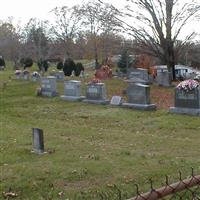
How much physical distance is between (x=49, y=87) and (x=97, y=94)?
374cm

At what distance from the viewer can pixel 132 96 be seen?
18328mm

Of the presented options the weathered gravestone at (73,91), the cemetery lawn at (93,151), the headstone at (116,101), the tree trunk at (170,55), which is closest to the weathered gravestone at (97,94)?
the headstone at (116,101)

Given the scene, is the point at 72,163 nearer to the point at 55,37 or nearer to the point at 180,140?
the point at 180,140

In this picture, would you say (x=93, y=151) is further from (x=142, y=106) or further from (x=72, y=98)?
(x=72, y=98)

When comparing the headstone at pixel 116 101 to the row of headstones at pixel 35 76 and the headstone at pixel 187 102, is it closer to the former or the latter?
the headstone at pixel 187 102

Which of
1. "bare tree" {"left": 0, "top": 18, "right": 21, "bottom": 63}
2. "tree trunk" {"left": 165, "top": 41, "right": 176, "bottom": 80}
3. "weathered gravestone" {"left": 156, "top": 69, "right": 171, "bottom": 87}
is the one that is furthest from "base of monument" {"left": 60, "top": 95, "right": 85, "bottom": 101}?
"bare tree" {"left": 0, "top": 18, "right": 21, "bottom": 63}

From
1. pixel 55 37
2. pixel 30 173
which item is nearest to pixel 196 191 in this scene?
pixel 30 173

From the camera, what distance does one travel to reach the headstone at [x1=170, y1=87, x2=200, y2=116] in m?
16.1

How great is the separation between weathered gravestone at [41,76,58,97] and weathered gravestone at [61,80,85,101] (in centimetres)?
136

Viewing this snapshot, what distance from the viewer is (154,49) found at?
33.6 m

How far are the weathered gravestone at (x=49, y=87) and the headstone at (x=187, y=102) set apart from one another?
784 centimetres

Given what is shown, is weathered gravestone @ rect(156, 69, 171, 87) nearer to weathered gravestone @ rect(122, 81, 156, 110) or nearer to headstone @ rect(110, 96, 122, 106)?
headstone @ rect(110, 96, 122, 106)

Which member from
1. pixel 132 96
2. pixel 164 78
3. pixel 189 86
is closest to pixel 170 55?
pixel 164 78

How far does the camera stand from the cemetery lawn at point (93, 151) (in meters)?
6.79
